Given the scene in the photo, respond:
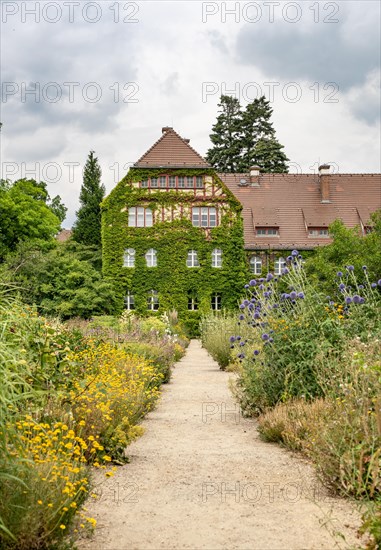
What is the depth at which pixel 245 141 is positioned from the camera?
5584 centimetres

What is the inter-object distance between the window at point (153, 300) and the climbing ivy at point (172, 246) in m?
0.23

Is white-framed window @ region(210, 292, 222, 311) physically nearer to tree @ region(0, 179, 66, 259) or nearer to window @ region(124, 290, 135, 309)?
window @ region(124, 290, 135, 309)

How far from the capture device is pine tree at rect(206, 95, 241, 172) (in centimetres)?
5512

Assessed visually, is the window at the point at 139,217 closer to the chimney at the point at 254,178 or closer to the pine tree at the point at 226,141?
the chimney at the point at 254,178

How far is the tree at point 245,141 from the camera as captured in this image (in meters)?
54.5

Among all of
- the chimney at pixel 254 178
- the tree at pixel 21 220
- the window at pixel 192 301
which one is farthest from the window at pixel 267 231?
the tree at pixel 21 220

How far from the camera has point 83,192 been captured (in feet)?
178

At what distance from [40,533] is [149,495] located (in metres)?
1.81

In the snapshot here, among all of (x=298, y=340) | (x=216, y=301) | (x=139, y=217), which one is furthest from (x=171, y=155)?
(x=298, y=340)

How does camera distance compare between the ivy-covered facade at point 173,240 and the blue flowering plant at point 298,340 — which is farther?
the ivy-covered facade at point 173,240

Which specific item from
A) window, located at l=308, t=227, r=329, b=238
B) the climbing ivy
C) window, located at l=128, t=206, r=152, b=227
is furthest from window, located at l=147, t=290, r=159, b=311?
window, located at l=308, t=227, r=329, b=238

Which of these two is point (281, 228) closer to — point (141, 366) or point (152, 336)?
point (152, 336)

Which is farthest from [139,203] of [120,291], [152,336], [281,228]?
[152,336]

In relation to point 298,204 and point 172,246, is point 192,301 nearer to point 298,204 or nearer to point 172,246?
point 172,246
